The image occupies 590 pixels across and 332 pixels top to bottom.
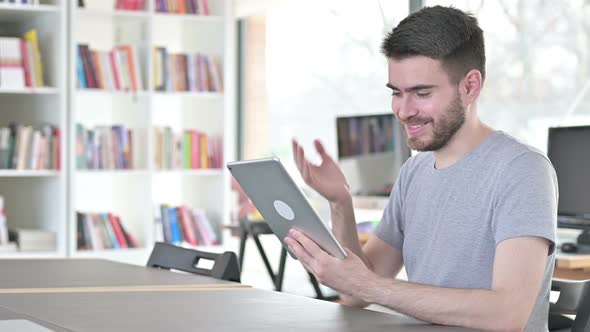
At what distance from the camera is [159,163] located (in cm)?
582

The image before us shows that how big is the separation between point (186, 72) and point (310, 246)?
401 centimetres

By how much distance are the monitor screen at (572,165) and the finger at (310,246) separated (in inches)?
90.5

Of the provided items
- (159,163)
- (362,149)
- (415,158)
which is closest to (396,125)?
(362,149)

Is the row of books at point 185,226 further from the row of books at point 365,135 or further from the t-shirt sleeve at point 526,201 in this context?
the t-shirt sleeve at point 526,201

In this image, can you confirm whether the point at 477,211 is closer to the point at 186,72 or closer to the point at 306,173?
the point at 306,173

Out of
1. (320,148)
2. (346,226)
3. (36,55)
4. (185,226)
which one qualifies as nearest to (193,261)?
(346,226)

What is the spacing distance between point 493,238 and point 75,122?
12.4 ft

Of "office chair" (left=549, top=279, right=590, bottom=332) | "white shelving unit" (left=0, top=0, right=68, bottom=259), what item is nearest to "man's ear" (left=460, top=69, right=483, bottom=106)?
"office chair" (left=549, top=279, right=590, bottom=332)

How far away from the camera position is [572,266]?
3645 mm

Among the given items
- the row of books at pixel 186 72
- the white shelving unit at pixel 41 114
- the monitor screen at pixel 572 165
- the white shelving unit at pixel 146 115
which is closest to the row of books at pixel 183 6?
the white shelving unit at pixel 146 115

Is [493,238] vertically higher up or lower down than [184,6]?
lower down

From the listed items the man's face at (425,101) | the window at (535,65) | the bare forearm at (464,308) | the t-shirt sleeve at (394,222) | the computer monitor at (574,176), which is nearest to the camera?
the bare forearm at (464,308)

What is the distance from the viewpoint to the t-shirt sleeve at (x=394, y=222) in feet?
7.79

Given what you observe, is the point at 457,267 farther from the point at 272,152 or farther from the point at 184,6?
the point at 272,152
